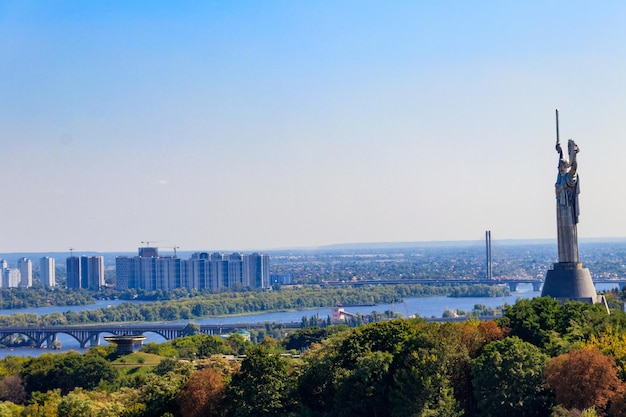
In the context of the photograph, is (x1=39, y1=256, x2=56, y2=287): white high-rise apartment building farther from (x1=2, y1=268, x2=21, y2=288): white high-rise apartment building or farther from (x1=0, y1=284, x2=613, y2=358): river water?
(x1=0, y1=284, x2=613, y2=358): river water

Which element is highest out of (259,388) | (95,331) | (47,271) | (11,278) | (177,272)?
(259,388)

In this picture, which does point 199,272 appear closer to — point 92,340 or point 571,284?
point 92,340

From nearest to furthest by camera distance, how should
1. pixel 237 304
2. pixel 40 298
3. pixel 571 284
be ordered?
pixel 571 284 < pixel 237 304 < pixel 40 298

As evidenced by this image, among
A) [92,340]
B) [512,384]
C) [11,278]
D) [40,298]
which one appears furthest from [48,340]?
[11,278]

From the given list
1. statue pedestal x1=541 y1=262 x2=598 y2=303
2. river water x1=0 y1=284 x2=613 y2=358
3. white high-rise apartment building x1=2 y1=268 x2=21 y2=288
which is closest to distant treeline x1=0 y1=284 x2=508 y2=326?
river water x1=0 y1=284 x2=613 y2=358

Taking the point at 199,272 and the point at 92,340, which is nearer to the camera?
the point at 92,340
